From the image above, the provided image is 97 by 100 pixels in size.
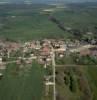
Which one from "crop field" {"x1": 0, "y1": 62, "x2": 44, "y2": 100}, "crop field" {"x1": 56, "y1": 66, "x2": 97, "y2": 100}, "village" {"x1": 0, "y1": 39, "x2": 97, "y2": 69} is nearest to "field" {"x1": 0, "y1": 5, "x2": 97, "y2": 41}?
"village" {"x1": 0, "y1": 39, "x2": 97, "y2": 69}

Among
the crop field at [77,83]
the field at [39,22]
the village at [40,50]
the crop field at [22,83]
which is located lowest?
the field at [39,22]

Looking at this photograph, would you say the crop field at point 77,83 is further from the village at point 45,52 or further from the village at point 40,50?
the village at point 40,50

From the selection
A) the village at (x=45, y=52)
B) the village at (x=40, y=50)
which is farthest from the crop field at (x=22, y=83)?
the village at (x=40, y=50)

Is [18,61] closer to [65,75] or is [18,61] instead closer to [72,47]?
[65,75]

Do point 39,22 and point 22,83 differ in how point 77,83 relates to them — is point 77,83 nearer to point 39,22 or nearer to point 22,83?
point 22,83

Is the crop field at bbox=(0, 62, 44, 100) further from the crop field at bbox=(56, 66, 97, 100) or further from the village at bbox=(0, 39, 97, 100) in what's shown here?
the crop field at bbox=(56, 66, 97, 100)

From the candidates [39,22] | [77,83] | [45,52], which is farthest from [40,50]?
[39,22]
